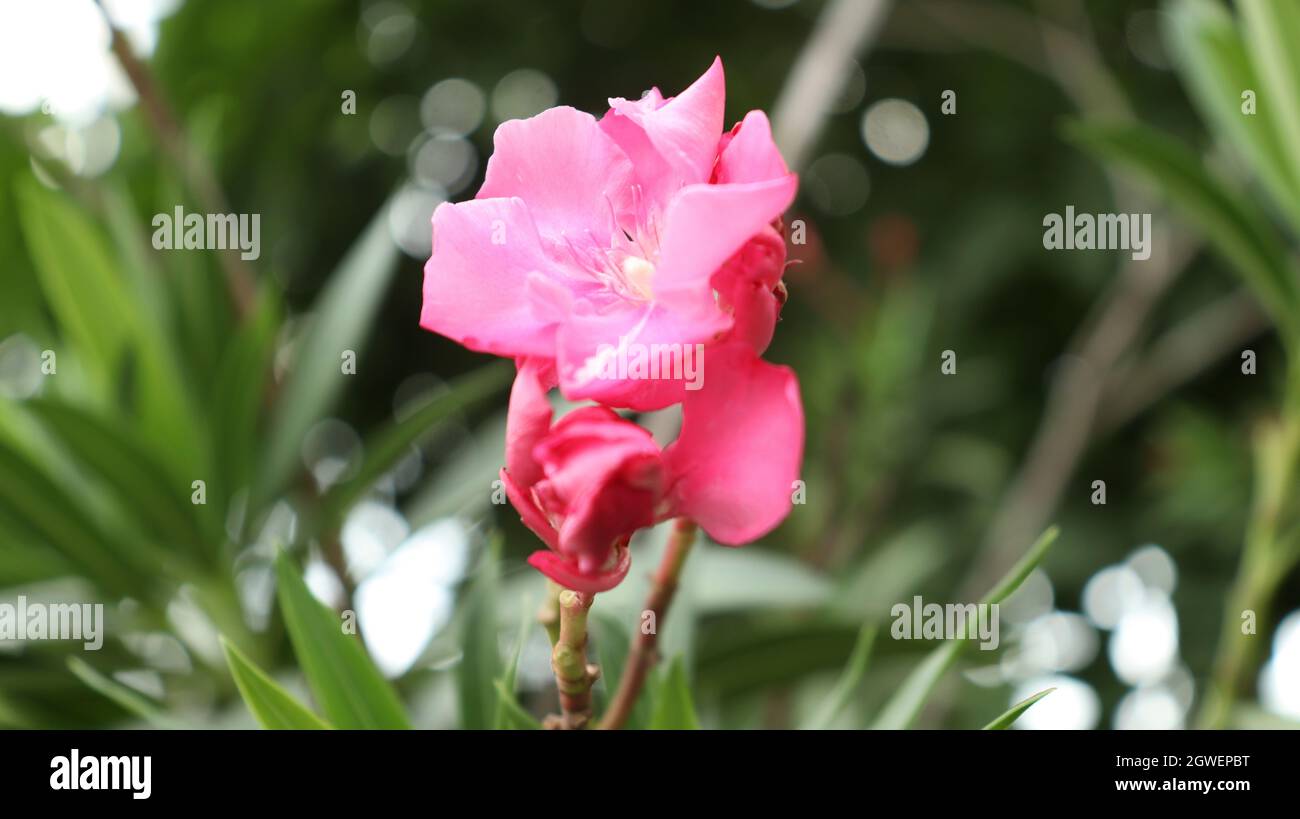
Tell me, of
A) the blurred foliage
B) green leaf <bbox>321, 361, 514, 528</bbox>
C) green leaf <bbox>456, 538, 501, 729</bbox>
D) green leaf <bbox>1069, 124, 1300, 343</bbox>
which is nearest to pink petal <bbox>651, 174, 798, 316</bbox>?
the blurred foliage

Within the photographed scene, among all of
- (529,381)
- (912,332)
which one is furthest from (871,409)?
(529,381)

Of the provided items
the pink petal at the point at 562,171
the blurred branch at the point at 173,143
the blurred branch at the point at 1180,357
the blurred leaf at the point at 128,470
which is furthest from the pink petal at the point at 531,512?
the blurred branch at the point at 1180,357

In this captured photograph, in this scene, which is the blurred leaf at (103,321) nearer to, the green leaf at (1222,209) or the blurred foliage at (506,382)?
the blurred foliage at (506,382)

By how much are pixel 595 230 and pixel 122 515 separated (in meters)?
0.80

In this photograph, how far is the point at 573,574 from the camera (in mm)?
396

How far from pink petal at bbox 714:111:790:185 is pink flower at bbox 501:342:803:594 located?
6cm

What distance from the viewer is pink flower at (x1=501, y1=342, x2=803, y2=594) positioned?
0.38 meters

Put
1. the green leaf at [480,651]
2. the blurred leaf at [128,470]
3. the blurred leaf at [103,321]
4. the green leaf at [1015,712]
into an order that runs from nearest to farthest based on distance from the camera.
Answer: the green leaf at [1015,712]
the green leaf at [480,651]
the blurred leaf at [128,470]
the blurred leaf at [103,321]

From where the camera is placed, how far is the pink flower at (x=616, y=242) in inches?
14.6

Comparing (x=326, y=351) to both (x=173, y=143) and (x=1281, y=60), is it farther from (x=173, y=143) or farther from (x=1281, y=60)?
(x=1281, y=60)

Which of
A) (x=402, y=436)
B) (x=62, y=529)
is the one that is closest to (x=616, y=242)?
(x=402, y=436)

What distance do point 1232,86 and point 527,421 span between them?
0.93 metres

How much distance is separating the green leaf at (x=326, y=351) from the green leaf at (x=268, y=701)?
1.94 ft

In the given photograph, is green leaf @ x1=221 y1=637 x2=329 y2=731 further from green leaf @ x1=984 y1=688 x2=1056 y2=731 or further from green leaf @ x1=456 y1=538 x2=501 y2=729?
green leaf @ x1=984 y1=688 x2=1056 y2=731
